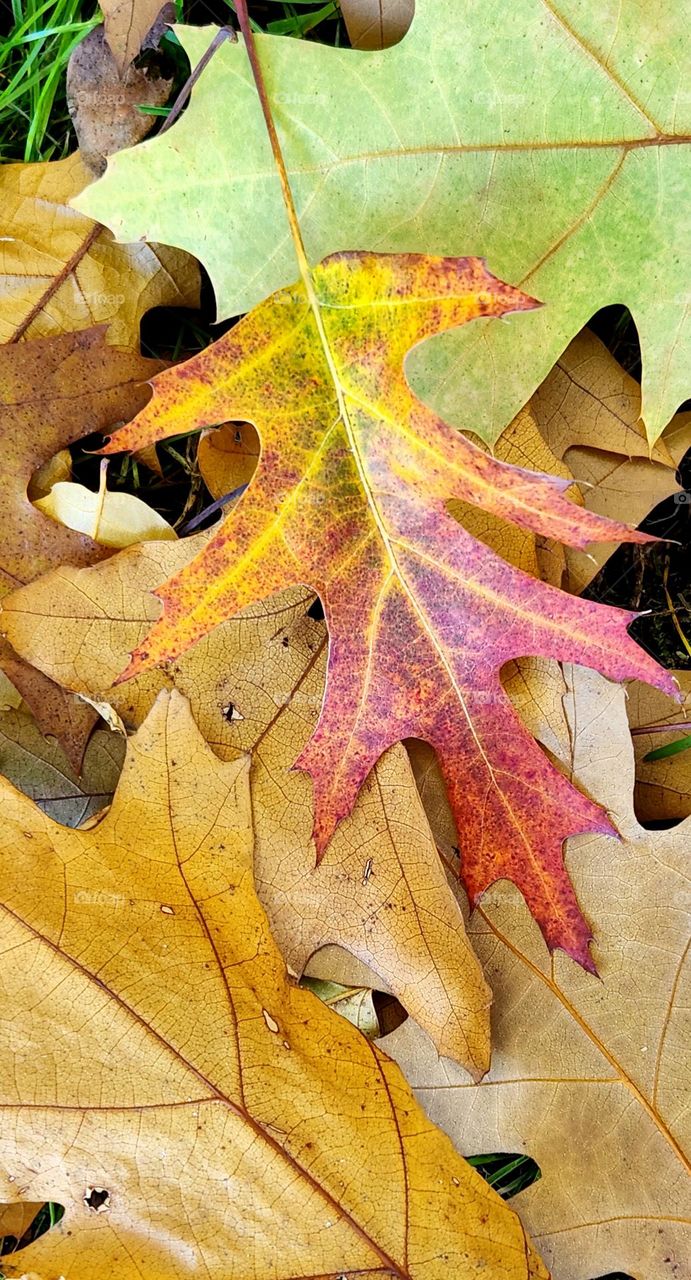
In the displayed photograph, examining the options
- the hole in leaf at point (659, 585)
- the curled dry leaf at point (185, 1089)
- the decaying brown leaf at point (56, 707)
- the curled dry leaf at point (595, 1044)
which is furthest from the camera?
the hole in leaf at point (659, 585)

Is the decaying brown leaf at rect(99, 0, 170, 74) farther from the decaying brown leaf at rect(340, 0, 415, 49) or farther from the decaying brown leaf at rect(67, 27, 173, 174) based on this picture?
the decaying brown leaf at rect(340, 0, 415, 49)

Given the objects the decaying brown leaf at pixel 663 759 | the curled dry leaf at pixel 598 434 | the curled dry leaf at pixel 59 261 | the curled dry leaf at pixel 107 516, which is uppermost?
the curled dry leaf at pixel 59 261

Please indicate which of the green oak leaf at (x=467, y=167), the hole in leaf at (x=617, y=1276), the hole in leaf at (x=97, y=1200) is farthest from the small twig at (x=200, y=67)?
the hole in leaf at (x=617, y=1276)

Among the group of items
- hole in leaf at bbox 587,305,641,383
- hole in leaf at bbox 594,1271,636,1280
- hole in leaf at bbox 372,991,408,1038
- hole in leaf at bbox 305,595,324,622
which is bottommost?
hole in leaf at bbox 594,1271,636,1280

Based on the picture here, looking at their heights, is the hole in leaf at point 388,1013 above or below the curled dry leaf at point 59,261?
below

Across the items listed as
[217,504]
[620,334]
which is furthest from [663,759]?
[217,504]

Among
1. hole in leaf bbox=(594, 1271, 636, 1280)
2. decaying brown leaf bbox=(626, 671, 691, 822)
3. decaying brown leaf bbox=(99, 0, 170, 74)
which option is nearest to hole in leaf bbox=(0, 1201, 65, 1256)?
hole in leaf bbox=(594, 1271, 636, 1280)

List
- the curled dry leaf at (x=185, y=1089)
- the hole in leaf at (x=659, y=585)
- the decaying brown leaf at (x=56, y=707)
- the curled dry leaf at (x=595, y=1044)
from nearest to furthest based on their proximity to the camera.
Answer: the curled dry leaf at (x=185, y=1089)
the curled dry leaf at (x=595, y=1044)
the decaying brown leaf at (x=56, y=707)
the hole in leaf at (x=659, y=585)

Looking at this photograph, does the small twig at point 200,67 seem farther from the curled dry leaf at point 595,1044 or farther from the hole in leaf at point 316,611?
the curled dry leaf at point 595,1044
